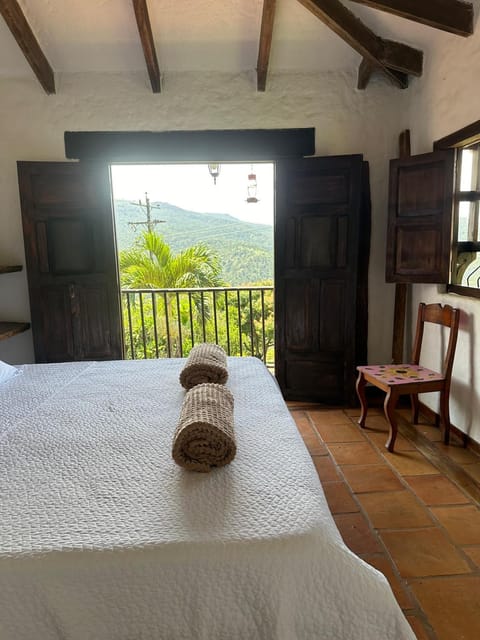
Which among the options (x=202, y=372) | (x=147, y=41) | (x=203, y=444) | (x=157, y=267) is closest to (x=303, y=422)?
(x=202, y=372)

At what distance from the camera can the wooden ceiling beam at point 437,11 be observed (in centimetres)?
230

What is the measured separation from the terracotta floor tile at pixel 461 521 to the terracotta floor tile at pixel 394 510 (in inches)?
2.6

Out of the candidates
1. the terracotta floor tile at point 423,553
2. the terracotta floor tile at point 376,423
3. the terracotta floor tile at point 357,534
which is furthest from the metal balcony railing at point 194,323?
the terracotta floor tile at point 423,553

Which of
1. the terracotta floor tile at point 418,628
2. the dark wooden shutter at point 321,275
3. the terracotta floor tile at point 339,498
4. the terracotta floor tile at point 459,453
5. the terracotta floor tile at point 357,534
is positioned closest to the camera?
the terracotta floor tile at point 418,628

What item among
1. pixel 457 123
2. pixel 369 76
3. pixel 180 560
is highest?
pixel 369 76

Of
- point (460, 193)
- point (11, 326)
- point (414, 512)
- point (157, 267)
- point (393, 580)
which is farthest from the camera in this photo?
point (157, 267)

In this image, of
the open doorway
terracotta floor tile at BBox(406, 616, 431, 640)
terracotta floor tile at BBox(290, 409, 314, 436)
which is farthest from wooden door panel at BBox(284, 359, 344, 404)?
terracotta floor tile at BBox(406, 616, 431, 640)

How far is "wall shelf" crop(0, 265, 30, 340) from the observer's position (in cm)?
304

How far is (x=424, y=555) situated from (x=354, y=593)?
100 centimetres

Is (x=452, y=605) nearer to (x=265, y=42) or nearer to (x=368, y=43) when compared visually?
(x=368, y=43)

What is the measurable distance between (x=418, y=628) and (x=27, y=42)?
389cm

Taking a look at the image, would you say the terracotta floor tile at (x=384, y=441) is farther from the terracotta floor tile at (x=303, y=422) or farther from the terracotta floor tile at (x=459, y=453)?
the terracotta floor tile at (x=303, y=422)

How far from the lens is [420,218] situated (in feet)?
9.58

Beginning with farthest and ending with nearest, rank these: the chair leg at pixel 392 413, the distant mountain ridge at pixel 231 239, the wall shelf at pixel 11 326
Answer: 1. the distant mountain ridge at pixel 231 239
2. the wall shelf at pixel 11 326
3. the chair leg at pixel 392 413
